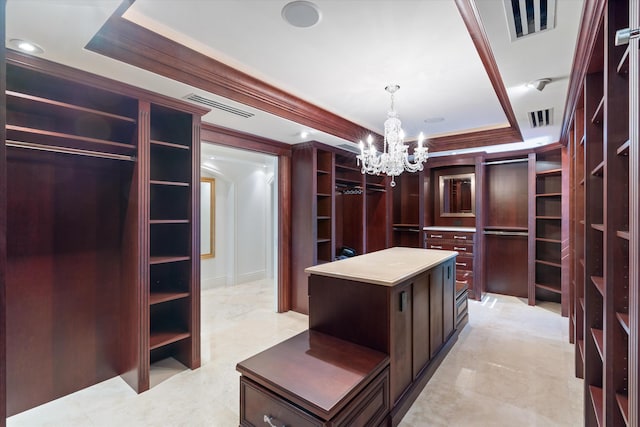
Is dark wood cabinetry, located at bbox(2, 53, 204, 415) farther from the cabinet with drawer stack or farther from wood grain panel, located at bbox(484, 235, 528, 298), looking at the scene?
wood grain panel, located at bbox(484, 235, 528, 298)

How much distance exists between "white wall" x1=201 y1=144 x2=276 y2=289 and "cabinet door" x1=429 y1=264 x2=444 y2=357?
3510mm

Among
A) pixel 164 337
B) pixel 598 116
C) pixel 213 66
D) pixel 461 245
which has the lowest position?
Answer: pixel 164 337

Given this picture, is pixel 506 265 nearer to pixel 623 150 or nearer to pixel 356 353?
pixel 356 353

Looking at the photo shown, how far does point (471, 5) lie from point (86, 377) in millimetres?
3936

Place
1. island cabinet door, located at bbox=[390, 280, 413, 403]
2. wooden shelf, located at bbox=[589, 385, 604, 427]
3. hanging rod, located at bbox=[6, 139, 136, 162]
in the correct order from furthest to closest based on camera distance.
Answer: island cabinet door, located at bbox=[390, 280, 413, 403] → hanging rod, located at bbox=[6, 139, 136, 162] → wooden shelf, located at bbox=[589, 385, 604, 427]

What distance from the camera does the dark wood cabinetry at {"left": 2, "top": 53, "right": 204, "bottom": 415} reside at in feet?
7.14

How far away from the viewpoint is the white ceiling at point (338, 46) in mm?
1664

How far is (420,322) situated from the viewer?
8.16 ft

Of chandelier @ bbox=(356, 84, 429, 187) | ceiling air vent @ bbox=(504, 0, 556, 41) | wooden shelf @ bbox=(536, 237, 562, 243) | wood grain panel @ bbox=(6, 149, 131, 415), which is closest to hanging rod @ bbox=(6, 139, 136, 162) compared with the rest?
wood grain panel @ bbox=(6, 149, 131, 415)

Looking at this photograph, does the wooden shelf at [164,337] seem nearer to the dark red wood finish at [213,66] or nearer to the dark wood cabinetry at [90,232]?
the dark wood cabinetry at [90,232]

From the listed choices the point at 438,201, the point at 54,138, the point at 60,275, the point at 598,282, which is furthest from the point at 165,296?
the point at 438,201

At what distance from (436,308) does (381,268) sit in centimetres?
86

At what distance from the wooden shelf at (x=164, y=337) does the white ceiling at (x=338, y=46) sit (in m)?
2.14

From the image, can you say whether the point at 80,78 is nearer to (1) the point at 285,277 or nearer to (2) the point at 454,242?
(1) the point at 285,277
